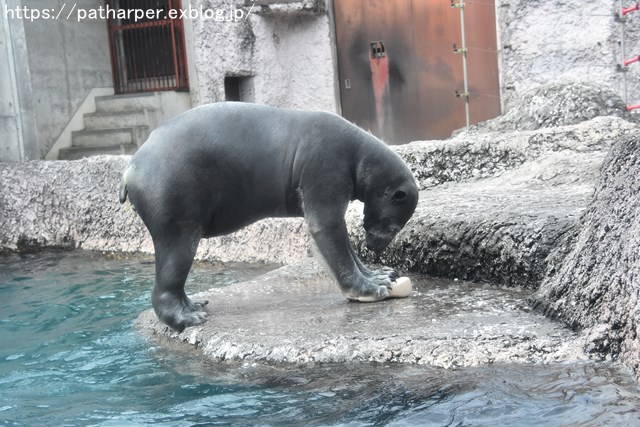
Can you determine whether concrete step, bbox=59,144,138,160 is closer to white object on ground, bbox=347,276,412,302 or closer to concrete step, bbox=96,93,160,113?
concrete step, bbox=96,93,160,113

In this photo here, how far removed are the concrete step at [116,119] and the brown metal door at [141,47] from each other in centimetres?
83

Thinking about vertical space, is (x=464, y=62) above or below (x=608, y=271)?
above

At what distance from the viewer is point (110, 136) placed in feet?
36.0

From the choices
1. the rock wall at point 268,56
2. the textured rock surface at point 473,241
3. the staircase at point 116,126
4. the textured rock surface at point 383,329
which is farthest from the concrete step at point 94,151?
the textured rock surface at point 383,329

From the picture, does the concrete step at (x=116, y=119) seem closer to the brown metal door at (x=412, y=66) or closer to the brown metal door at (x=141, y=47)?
the brown metal door at (x=141, y=47)

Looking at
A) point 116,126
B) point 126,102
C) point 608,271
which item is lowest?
point 608,271

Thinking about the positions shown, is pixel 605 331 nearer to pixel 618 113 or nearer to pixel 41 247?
pixel 618 113

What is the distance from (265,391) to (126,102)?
857 centimetres

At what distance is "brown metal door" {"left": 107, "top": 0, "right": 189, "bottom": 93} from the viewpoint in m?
12.0

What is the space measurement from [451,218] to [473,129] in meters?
3.55

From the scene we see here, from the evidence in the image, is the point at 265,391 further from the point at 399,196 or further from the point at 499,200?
the point at 499,200

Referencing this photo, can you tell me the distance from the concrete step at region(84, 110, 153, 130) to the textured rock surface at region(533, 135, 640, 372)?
8011 millimetres

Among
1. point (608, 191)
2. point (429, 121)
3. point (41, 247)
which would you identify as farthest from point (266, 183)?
point (429, 121)

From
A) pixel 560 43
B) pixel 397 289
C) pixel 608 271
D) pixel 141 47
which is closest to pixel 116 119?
pixel 141 47
